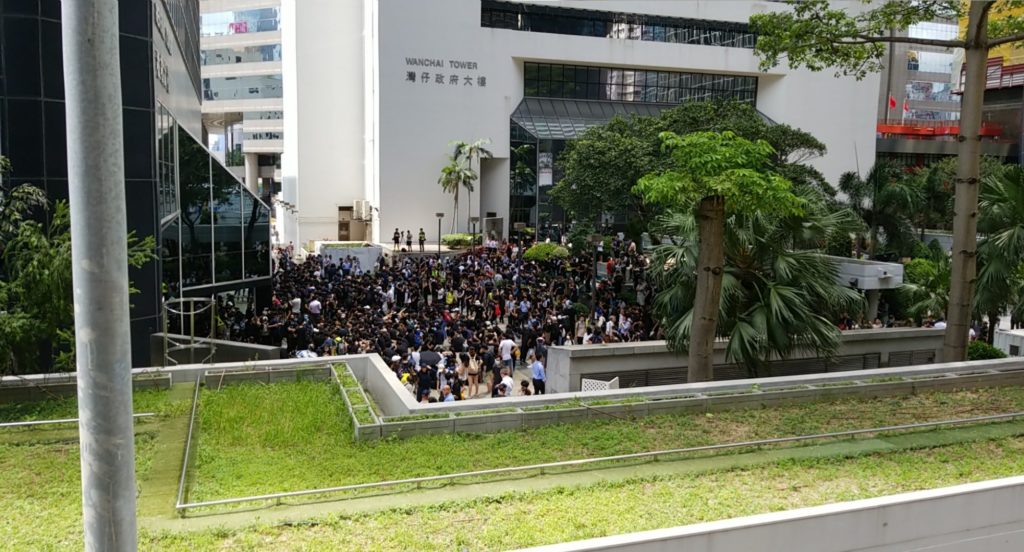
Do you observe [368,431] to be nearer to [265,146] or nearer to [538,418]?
[538,418]

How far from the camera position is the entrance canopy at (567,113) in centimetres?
4725

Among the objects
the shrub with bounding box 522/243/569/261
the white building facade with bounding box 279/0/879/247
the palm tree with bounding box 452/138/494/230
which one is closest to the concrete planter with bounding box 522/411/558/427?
the shrub with bounding box 522/243/569/261

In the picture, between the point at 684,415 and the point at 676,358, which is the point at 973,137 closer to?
the point at 676,358

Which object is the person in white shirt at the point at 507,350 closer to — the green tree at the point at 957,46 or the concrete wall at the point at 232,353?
the concrete wall at the point at 232,353

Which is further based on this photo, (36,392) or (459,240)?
(459,240)

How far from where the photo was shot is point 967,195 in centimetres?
1290

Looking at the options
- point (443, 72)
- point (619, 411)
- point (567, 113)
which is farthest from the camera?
point (567, 113)

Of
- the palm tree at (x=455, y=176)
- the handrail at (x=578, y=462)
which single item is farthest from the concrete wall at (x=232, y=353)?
the palm tree at (x=455, y=176)

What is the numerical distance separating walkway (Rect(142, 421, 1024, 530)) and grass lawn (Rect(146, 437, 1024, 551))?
152mm

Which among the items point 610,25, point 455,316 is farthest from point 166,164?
point 610,25

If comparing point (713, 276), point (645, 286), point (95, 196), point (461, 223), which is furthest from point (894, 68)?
point (95, 196)

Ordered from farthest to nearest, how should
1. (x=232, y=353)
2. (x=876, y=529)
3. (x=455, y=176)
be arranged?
(x=455, y=176) → (x=232, y=353) → (x=876, y=529)

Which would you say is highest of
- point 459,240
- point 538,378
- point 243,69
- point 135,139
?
point 243,69

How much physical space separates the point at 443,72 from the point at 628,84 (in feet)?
43.0
